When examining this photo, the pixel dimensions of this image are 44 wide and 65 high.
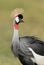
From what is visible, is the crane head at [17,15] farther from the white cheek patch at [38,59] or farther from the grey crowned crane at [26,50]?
the white cheek patch at [38,59]

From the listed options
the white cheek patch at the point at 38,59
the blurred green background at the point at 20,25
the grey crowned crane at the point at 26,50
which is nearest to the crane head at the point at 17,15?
the grey crowned crane at the point at 26,50

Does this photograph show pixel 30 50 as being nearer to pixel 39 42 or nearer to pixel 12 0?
pixel 39 42

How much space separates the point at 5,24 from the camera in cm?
1672

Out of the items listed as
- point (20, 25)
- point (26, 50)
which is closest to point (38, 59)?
point (26, 50)

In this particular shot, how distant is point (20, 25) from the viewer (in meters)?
16.8

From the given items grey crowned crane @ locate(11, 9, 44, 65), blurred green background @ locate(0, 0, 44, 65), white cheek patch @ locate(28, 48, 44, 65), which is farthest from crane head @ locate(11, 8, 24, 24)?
blurred green background @ locate(0, 0, 44, 65)

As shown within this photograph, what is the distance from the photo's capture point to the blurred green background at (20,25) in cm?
1288

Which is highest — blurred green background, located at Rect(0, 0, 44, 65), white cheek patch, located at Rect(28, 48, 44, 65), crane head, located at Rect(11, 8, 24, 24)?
crane head, located at Rect(11, 8, 24, 24)

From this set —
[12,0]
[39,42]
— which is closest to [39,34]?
[39,42]

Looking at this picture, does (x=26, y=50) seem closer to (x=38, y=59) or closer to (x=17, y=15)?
(x=38, y=59)

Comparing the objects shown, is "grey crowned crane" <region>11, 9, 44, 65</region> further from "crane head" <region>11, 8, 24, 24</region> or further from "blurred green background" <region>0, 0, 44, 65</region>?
"blurred green background" <region>0, 0, 44, 65</region>

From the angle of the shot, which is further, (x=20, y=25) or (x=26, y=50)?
(x=20, y=25)

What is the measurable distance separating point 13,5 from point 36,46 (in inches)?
377

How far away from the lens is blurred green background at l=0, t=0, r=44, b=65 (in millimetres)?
12879
